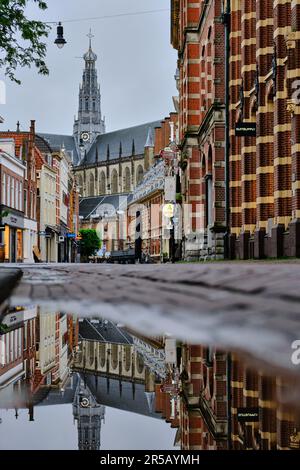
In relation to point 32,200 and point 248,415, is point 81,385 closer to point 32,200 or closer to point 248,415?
point 248,415

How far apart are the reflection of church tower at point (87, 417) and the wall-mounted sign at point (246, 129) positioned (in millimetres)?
19740

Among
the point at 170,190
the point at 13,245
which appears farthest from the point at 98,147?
the point at 170,190

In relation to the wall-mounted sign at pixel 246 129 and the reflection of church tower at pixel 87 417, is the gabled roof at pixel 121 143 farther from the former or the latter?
the reflection of church tower at pixel 87 417

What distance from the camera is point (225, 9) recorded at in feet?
85.9

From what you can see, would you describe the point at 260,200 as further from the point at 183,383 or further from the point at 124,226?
the point at 124,226

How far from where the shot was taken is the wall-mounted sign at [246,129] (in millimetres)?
21328

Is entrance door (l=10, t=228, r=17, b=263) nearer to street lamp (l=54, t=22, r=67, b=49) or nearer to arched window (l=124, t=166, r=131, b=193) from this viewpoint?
street lamp (l=54, t=22, r=67, b=49)

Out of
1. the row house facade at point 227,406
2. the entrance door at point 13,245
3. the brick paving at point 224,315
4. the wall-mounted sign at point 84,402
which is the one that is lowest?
the wall-mounted sign at point 84,402

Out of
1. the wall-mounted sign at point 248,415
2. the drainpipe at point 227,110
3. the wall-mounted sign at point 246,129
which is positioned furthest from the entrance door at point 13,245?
the wall-mounted sign at point 248,415

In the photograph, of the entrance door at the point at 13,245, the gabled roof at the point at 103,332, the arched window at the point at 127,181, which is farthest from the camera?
the arched window at the point at 127,181
